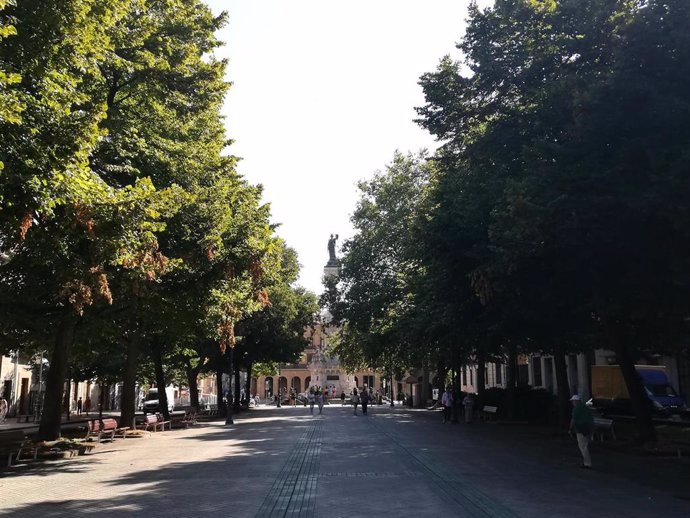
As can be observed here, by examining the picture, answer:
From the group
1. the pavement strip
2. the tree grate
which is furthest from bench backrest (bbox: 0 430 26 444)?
the pavement strip

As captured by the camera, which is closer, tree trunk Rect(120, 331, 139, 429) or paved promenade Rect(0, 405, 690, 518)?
paved promenade Rect(0, 405, 690, 518)

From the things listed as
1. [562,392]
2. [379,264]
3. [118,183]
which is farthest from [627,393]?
[118,183]

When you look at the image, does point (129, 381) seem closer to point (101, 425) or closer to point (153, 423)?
point (153, 423)

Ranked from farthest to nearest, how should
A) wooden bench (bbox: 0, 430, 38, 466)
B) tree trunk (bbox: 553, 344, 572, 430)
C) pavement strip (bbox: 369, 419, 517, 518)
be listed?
1. tree trunk (bbox: 553, 344, 572, 430)
2. wooden bench (bbox: 0, 430, 38, 466)
3. pavement strip (bbox: 369, 419, 517, 518)

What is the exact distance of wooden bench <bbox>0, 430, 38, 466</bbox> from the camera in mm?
15445

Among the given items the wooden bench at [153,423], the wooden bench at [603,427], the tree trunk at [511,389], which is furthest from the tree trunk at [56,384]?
the tree trunk at [511,389]

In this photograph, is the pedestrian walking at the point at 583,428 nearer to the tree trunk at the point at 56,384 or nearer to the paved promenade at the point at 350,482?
the paved promenade at the point at 350,482

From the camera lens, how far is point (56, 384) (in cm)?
1850

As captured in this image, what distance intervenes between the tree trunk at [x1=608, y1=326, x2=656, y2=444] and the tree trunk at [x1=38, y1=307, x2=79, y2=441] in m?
15.8

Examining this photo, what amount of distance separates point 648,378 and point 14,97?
3358 centimetres

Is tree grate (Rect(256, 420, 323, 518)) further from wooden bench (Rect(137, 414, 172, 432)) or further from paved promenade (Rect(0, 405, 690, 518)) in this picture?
wooden bench (Rect(137, 414, 172, 432))

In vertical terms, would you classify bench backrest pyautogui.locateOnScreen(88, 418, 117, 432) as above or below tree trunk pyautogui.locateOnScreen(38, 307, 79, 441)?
below

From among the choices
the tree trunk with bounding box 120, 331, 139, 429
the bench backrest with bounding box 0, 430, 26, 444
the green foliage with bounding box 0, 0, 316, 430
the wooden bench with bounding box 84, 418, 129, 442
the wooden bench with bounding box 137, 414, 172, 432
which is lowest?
the wooden bench with bounding box 137, 414, 172, 432

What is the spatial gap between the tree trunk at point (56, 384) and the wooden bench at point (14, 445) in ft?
5.42
